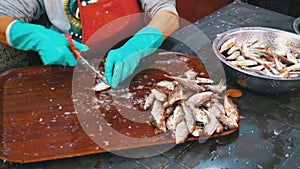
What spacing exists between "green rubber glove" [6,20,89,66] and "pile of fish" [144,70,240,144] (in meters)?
0.41

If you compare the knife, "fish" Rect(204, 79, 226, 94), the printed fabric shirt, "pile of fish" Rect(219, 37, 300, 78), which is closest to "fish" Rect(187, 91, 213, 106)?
"fish" Rect(204, 79, 226, 94)

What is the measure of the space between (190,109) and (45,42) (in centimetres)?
70

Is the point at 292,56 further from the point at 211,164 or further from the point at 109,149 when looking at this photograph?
the point at 109,149

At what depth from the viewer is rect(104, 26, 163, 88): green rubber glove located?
1586mm

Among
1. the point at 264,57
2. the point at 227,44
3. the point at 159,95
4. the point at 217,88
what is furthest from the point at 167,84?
the point at 264,57

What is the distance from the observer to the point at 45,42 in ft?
5.37

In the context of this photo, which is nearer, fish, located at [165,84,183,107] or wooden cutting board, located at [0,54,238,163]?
wooden cutting board, located at [0,54,238,163]

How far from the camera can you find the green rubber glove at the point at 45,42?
5.32 feet

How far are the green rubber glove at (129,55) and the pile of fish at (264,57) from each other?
32 centimetres

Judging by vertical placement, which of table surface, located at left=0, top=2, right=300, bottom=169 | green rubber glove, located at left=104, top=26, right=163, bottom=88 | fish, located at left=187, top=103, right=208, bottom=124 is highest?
green rubber glove, located at left=104, top=26, right=163, bottom=88

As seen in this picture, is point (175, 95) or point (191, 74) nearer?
point (175, 95)

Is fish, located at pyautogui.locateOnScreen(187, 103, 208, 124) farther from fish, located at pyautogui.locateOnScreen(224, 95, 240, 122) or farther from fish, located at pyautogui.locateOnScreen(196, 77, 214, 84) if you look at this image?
fish, located at pyautogui.locateOnScreen(196, 77, 214, 84)

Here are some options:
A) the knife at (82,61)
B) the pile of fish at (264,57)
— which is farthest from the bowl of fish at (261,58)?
the knife at (82,61)

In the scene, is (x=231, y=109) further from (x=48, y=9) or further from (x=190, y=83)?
(x=48, y=9)
